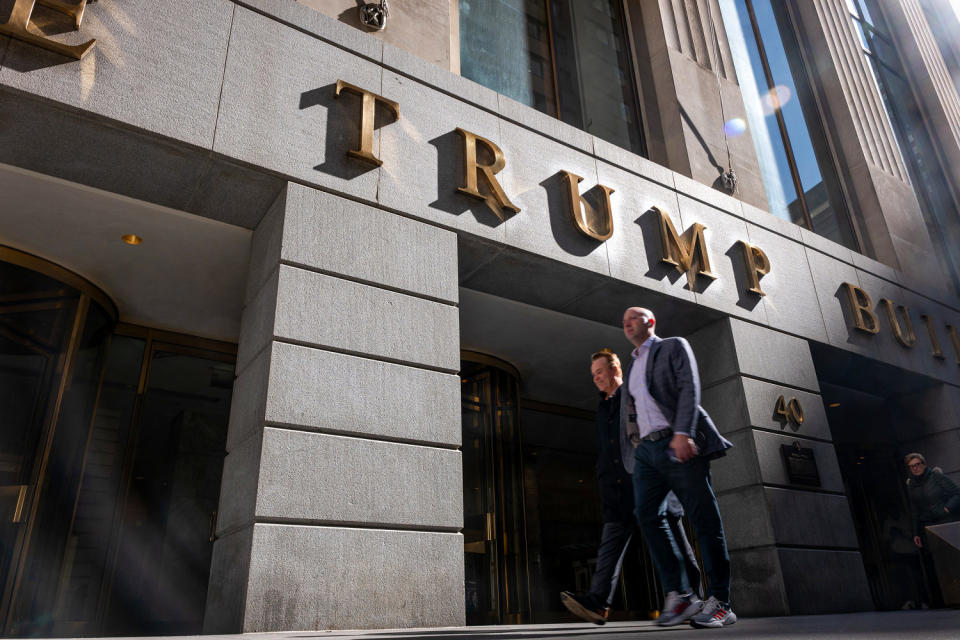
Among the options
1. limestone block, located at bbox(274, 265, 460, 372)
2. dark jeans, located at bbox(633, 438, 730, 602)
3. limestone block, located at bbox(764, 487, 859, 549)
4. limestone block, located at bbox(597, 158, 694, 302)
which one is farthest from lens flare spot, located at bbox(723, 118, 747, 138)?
dark jeans, located at bbox(633, 438, 730, 602)

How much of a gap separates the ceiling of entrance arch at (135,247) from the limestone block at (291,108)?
104 cm

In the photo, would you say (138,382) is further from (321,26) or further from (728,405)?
(728,405)

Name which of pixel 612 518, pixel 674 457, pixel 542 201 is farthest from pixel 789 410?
pixel 674 457

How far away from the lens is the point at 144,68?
474 centimetres

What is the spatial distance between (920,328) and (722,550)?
8.53 meters

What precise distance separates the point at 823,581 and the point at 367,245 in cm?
568

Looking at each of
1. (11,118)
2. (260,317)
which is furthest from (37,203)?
(260,317)

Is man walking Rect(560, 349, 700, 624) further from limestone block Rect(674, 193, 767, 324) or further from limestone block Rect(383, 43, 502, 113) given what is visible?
limestone block Rect(674, 193, 767, 324)

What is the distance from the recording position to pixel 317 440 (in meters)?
4.46

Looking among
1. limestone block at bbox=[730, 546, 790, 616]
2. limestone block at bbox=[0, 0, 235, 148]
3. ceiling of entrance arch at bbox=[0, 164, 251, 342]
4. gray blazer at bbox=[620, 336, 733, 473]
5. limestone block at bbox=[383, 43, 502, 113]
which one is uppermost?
limestone block at bbox=[383, 43, 502, 113]

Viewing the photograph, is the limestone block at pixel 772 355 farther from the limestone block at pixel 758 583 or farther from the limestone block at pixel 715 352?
the limestone block at pixel 758 583

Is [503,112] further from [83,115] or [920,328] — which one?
[920,328]

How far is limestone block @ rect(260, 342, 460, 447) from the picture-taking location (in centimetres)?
447

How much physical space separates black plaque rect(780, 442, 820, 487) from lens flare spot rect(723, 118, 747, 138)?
15.4ft
